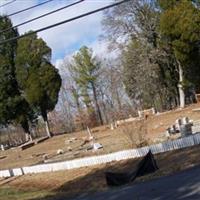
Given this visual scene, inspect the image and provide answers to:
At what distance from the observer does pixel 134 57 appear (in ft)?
170

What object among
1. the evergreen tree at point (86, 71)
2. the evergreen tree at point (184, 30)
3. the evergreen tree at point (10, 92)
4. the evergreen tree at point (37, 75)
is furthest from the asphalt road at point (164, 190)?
the evergreen tree at point (86, 71)

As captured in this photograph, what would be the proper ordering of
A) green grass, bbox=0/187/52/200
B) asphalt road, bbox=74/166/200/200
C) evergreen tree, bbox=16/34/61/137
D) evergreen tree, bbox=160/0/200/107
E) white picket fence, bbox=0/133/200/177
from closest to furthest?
1. asphalt road, bbox=74/166/200/200
2. green grass, bbox=0/187/52/200
3. white picket fence, bbox=0/133/200/177
4. evergreen tree, bbox=160/0/200/107
5. evergreen tree, bbox=16/34/61/137

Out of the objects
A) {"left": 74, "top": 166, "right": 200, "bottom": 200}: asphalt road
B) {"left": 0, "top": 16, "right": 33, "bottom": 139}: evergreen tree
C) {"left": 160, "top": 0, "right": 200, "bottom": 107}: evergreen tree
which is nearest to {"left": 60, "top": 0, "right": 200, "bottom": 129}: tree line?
{"left": 160, "top": 0, "right": 200, "bottom": 107}: evergreen tree

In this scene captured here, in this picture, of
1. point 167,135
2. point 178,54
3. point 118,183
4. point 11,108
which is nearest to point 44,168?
point 167,135

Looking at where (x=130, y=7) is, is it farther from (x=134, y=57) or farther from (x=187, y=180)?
(x=187, y=180)

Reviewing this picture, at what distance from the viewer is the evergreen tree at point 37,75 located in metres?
50.0

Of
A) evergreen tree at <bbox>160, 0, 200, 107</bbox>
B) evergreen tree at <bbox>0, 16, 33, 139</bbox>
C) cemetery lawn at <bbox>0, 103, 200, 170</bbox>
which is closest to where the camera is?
cemetery lawn at <bbox>0, 103, 200, 170</bbox>

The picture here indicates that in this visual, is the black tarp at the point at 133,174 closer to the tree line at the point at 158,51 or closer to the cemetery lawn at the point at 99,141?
the cemetery lawn at the point at 99,141

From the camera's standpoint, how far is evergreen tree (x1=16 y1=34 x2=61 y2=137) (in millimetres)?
50031

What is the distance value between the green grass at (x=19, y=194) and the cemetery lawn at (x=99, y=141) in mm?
5945

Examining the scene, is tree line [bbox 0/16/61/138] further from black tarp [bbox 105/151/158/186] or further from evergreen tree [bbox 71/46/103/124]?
black tarp [bbox 105/151/158/186]

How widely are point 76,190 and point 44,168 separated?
25.9 feet

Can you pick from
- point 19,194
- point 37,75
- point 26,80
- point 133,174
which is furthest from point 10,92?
point 133,174

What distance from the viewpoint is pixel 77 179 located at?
999 inches
